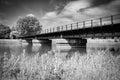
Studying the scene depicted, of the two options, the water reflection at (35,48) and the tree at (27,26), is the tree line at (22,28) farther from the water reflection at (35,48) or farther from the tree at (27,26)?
the water reflection at (35,48)

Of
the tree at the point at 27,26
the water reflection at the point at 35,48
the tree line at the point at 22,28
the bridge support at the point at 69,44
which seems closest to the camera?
the water reflection at the point at 35,48

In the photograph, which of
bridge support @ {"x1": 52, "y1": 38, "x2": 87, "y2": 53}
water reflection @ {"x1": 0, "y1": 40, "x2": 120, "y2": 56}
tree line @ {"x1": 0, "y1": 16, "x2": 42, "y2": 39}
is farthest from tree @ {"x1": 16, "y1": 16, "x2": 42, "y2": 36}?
bridge support @ {"x1": 52, "y1": 38, "x2": 87, "y2": 53}

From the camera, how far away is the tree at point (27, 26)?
3051 inches

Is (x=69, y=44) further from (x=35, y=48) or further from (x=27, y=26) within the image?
(x=27, y=26)

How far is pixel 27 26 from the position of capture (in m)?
80.1

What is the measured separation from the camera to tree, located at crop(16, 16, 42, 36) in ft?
254

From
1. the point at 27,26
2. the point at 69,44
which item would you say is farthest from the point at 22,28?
the point at 69,44

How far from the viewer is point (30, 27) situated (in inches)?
3169

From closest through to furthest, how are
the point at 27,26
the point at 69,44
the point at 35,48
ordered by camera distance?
the point at 69,44, the point at 35,48, the point at 27,26

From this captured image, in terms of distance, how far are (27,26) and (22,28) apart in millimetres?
4527

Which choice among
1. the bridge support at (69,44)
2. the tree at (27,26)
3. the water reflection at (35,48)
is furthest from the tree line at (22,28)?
the bridge support at (69,44)

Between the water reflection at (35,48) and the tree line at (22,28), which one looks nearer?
the water reflection at (35,48)

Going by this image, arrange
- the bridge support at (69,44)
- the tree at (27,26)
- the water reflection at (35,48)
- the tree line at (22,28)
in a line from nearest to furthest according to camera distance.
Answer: the water reflection at (35,48)
the bridge support at (69,44)
the tree line at (22,28)
the tree at (27,26)

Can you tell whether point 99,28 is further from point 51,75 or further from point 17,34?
point 17,34
